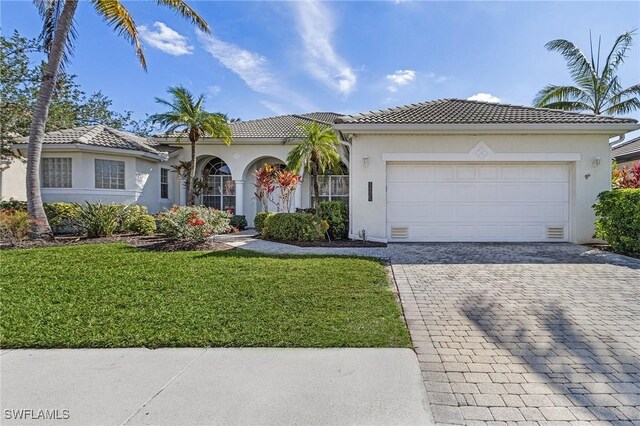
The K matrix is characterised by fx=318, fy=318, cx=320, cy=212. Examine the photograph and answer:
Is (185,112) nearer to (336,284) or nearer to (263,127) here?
(263,127)

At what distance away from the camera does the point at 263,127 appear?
57.6ft

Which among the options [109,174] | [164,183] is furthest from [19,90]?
[164,183]

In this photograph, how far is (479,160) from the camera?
1048 centimetres

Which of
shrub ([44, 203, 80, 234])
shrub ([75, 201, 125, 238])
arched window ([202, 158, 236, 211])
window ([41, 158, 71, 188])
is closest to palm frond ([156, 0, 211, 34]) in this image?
arched window ([202, 158, 236, 211])

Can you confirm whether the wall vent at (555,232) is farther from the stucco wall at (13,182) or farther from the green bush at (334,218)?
the stucco wall at (13,182)

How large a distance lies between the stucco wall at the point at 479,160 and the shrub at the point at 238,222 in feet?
22.7

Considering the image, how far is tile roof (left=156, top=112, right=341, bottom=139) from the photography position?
1583 centimetres

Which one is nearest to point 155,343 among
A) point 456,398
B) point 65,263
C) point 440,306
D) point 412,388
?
point 412,388

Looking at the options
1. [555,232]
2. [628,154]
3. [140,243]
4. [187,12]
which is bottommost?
[140,243]

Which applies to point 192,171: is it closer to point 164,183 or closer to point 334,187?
point 164,183

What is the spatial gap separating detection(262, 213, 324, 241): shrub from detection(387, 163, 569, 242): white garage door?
2480mm

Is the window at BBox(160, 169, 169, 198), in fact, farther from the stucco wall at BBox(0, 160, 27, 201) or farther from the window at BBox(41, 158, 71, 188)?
the stucco wall at BBox(0, 160, 27, 201)

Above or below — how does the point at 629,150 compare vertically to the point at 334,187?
above

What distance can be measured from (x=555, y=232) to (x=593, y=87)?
1179 cm
